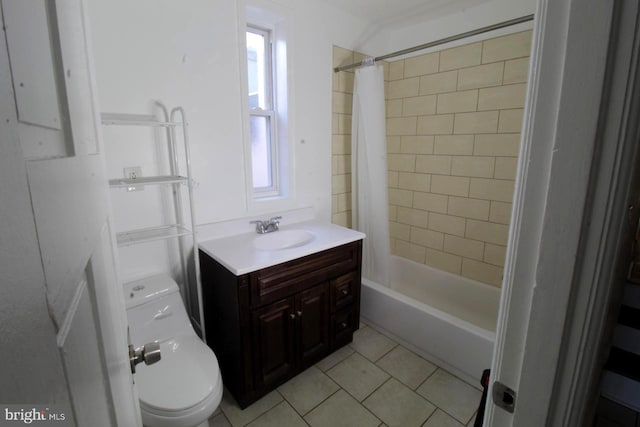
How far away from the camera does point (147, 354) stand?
0.73 m

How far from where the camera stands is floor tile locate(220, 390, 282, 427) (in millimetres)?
1599

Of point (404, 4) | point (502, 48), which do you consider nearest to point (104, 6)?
point (404, 4)

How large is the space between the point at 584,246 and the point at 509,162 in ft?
6.53

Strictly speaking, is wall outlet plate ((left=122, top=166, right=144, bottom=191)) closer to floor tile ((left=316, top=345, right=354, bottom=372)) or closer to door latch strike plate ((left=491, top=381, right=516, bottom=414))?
floor tile ((left=316, top=345, right=354, bottom=372))

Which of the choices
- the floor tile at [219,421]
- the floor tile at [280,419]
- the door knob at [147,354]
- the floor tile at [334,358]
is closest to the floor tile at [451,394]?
the floor tile at [334,358]

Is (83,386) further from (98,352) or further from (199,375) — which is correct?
(199,375)

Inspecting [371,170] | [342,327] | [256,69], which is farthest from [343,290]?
[256,69]

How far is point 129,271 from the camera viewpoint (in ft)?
5.37

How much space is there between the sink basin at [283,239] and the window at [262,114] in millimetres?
345

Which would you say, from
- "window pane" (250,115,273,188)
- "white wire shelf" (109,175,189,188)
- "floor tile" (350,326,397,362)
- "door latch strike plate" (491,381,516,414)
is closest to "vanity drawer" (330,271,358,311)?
"floor tile" (350,326,397,362)

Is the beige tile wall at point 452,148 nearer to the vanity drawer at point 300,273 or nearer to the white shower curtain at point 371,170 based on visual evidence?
the white shower curtain at point 371,170

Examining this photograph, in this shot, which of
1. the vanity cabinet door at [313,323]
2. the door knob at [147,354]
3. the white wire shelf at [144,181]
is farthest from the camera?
the vanity cabinet door at [313,323]

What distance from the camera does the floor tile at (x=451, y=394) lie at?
165 centimetres

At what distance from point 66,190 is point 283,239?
1.76 metres
